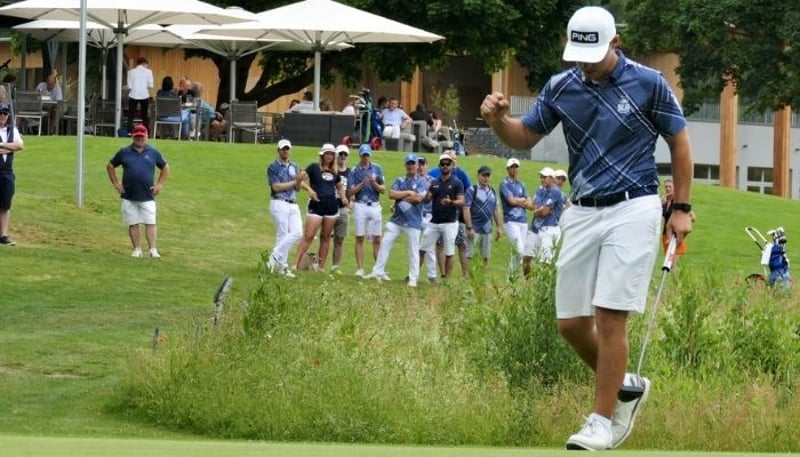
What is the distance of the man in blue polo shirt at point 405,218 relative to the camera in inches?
1069

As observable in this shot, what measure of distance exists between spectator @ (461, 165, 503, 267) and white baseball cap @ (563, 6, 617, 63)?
1931 cm

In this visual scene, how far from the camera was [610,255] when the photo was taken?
29.1 ft

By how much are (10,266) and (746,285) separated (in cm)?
1109

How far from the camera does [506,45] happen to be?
178 ft

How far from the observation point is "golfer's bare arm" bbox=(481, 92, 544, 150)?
361 inches

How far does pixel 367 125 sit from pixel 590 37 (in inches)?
1310

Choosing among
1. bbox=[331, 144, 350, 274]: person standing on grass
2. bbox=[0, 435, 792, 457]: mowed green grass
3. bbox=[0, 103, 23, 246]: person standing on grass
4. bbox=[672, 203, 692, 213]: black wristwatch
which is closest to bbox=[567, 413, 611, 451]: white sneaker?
bbox=[0, 435, 792, 457]: mowed green grass

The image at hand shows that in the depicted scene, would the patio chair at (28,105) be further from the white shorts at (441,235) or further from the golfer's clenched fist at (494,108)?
the golfer's clenched fist at (494,108)

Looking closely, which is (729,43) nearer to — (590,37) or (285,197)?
(285,197)

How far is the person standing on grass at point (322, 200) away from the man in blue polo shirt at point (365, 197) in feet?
2.10

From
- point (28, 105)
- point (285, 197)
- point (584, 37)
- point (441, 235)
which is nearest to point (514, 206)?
point (441, 235)

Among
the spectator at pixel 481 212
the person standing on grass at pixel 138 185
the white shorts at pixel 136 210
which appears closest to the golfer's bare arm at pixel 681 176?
the person standing on grass at pixel 138 185

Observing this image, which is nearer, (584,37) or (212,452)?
(212,452)

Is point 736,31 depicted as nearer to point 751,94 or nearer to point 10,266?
point 751,94
